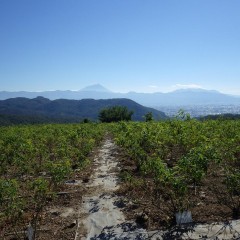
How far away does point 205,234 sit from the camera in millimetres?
5992

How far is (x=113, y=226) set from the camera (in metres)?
6.88

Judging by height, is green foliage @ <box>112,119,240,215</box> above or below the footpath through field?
above

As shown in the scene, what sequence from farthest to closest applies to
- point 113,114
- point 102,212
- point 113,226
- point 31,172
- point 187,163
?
point 113,114, point 31,172, point 102,212, point 113,226, point 187,163

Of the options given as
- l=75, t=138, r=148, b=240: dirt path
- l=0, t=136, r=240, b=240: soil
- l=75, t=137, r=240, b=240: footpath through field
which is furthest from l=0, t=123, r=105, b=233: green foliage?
l=75, t=137, r=240, b=240: footpath through field

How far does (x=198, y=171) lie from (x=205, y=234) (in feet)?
4.29

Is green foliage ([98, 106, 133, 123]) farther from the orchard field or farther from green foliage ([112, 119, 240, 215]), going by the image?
the orchard field

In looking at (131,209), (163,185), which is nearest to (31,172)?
(131,209)

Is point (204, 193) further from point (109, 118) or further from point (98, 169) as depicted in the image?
point (109, 118)

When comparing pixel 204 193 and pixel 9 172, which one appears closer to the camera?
pixel 204 193

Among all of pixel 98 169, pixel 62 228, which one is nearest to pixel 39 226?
pixel 62 228

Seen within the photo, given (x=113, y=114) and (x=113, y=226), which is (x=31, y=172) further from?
(x=113, y=114)

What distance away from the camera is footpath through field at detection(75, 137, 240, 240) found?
6.03m

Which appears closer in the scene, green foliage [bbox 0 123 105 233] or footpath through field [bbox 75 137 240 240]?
footpath through field [bbox 75 137 240 240]

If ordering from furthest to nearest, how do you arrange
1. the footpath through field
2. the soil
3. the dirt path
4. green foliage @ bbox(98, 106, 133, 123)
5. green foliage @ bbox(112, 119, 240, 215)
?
1. green foliage @ bbox(98, 106, 133, 123)
2. the soil
3. the dirt path
4. green foliage @ bbox(112, 119, 240, 215)
5. the footpath through field
